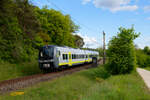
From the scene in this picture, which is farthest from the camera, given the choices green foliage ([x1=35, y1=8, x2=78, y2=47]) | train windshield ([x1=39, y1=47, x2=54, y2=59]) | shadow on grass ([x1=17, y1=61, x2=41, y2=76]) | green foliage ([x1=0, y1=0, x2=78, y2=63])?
green foliage ([x1=35, y1=8, x2=78, y2=47])

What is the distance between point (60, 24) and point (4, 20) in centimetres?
1910

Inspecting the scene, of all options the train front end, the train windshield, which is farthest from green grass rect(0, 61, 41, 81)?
the train windshield

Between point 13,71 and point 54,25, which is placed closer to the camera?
point 13,71

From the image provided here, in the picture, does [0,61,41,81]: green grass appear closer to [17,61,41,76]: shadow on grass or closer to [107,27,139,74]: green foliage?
[17,61,41,76]: shadow on grass

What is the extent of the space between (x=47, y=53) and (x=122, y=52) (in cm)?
745

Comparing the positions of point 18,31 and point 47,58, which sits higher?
point 18,31

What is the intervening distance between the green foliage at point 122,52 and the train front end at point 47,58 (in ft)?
18.8

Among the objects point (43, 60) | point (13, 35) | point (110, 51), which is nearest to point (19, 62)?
A: point (13, 35)

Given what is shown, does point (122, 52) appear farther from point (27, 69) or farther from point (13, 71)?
point (13, 71)

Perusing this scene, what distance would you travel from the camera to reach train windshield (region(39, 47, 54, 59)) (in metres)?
16.3

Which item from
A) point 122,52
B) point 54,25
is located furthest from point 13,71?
point 54,25

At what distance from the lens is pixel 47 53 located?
16.5 metres

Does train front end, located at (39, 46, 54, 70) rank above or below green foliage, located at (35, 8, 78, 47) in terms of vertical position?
below

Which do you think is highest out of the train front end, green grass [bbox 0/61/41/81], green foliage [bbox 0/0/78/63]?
green foliage [bbox 0/0/78/63]
